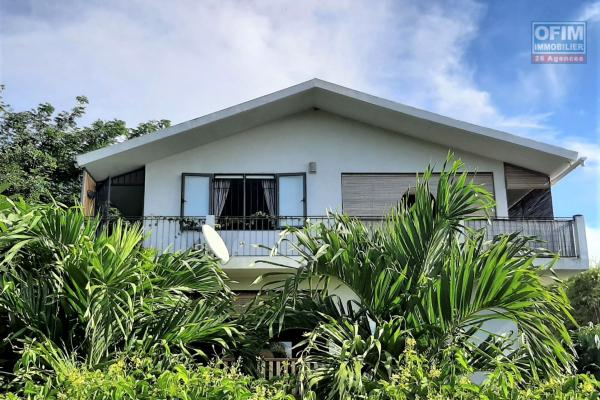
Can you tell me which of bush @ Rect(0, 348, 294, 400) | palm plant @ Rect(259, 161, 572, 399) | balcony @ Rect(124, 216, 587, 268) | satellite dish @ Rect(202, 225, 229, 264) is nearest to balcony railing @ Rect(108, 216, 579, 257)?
balcony @ Rect(124, 216, 587, 268)

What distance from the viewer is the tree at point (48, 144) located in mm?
15938

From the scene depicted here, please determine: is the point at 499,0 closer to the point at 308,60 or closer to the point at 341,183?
the point at 308,60

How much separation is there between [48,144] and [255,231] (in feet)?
30.8

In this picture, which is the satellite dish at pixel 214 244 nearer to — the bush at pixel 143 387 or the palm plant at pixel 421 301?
the palm plant at pixel 421 301

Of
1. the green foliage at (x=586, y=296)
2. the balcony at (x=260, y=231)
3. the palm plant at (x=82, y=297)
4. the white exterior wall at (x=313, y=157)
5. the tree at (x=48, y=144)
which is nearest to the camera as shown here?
the palm plant at (x=82, y=297)

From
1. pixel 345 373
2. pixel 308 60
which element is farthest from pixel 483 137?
pixel 345 373

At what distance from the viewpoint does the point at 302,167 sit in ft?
41.4

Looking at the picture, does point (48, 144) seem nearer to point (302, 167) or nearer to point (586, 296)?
point (302, 167)

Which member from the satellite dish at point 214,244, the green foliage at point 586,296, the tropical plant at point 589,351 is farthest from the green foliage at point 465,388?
the green foliage at point 586,296

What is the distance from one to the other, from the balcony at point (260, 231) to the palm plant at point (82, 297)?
645 centimetres

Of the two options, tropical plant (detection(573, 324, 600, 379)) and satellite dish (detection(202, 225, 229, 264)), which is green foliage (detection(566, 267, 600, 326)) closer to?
tropical plant (detection(573, 324, 600, 379))

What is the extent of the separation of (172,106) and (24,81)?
164 inches

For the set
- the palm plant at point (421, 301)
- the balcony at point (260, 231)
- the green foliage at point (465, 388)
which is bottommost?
the green foliage at point (465, 388)

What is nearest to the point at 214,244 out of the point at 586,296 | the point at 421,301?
the point at 421,301
